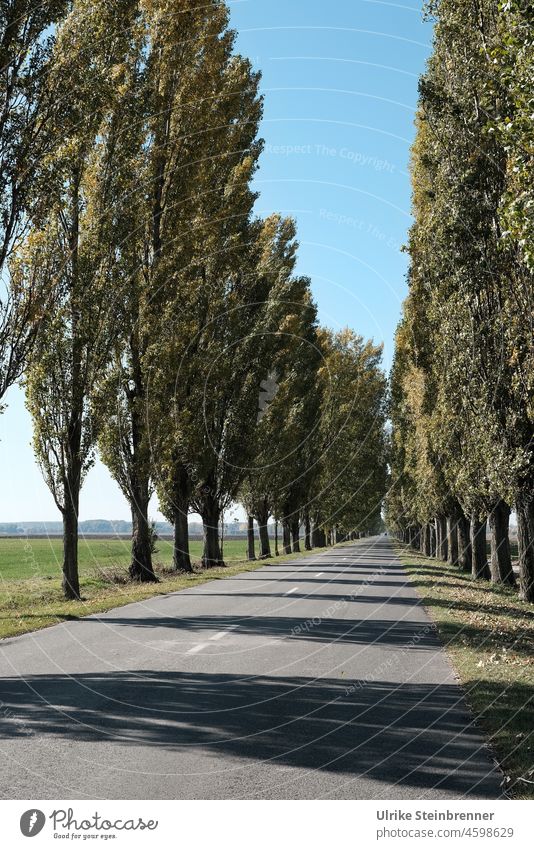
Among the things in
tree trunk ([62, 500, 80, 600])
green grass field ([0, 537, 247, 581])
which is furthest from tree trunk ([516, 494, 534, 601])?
green grass field ([0, 537, 247, 581])

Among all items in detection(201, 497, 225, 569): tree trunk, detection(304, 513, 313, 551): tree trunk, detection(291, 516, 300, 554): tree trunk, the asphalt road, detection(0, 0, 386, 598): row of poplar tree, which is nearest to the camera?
the asphalt road

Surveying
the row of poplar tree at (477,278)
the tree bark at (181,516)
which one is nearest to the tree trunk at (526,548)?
the row of poplar tree at (477,278)

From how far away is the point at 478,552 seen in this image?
3459 cm

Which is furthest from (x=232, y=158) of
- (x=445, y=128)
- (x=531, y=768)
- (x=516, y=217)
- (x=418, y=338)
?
(x=531, y=768)

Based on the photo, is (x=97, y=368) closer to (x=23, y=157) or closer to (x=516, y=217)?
(x=23, y=157)

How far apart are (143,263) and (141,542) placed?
9689mm

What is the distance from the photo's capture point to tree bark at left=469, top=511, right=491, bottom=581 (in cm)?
3394

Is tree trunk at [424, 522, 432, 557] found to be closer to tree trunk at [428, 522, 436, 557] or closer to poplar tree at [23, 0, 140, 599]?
tree trunk at [428, 522, 436, 557]

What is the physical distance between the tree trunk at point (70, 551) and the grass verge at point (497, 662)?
9.38m

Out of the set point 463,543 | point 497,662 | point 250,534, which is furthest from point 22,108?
point 250,534

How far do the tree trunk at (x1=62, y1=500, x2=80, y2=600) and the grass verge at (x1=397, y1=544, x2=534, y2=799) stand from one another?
30.8ft

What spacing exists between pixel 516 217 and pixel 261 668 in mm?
6310

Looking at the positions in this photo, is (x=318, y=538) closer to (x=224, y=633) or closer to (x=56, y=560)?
(x=56, y=560)

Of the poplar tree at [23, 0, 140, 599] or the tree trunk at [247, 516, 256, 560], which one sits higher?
the poplar tree at [23, 0, 140, 599]
